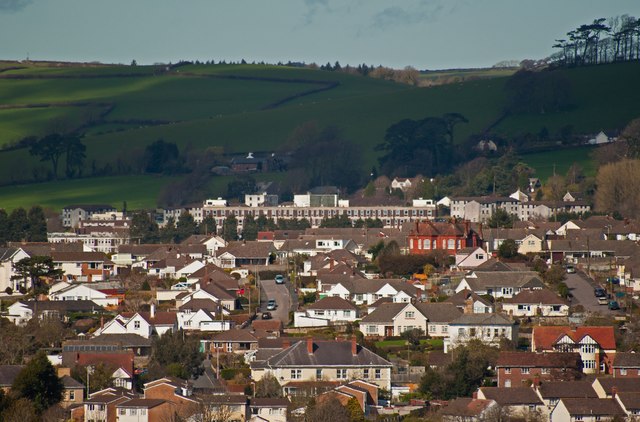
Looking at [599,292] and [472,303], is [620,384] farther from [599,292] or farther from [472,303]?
[599,292]

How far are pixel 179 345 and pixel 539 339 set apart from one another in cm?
1343

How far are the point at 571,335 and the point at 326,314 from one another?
14.9 m

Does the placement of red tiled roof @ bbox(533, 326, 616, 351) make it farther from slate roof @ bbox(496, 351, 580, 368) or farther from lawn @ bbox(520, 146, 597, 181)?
lawn @ bbox(520, 146, 597, 181)

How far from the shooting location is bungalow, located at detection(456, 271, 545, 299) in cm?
8106

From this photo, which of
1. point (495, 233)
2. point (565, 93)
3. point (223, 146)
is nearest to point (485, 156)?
point (565, 93)

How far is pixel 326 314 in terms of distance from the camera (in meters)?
77.8

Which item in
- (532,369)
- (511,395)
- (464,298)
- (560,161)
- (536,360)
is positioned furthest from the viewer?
(560,161)

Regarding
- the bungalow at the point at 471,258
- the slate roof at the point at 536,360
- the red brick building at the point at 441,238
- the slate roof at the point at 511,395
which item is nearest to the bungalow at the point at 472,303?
the slate roof at the point at 536,360

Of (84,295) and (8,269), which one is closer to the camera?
(84,295)

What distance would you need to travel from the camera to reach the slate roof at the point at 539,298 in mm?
76625

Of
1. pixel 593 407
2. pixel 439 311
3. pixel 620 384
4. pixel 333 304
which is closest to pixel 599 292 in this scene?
pixel 439 311

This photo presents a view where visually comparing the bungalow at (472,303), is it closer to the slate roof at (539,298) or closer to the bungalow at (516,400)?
the slate roof at (539,298)

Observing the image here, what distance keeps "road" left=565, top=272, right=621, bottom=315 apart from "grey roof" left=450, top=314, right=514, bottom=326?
7017 mm

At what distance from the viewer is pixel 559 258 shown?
94125 mm
